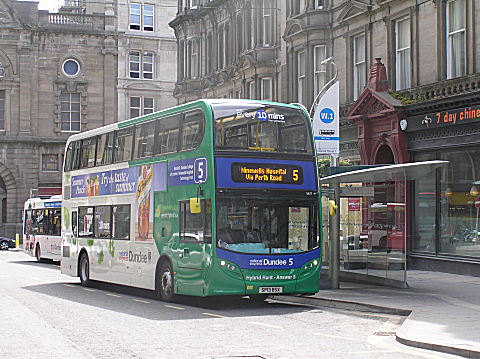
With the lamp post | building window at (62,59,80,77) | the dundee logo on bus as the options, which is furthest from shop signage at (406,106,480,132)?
building window at (62,59,80,77)

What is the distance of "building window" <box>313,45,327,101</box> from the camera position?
107 ft

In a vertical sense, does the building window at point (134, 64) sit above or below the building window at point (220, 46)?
above

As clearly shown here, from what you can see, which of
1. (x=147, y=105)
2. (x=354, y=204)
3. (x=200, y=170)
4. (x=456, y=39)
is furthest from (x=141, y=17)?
(x=200, y=170)

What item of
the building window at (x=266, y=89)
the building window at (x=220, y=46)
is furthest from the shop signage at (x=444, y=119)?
the building window at (x=220, y=46)

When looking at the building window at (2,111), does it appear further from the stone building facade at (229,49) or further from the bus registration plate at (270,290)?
the bus registration plate at (270,290)

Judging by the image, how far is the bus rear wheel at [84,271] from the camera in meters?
23.7

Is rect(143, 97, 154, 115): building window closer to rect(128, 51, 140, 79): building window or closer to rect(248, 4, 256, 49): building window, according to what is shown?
rect(128, 51, 140, 79): building window

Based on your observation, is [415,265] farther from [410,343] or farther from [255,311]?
[410,343]

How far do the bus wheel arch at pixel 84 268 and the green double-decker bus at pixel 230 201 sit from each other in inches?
175

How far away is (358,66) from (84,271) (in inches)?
500

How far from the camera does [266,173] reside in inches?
665

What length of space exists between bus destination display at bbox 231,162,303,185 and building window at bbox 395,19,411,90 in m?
11.1

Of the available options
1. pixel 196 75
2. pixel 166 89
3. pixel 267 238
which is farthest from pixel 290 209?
pixel 166 89

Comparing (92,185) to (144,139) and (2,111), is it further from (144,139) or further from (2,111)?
(2,111)
